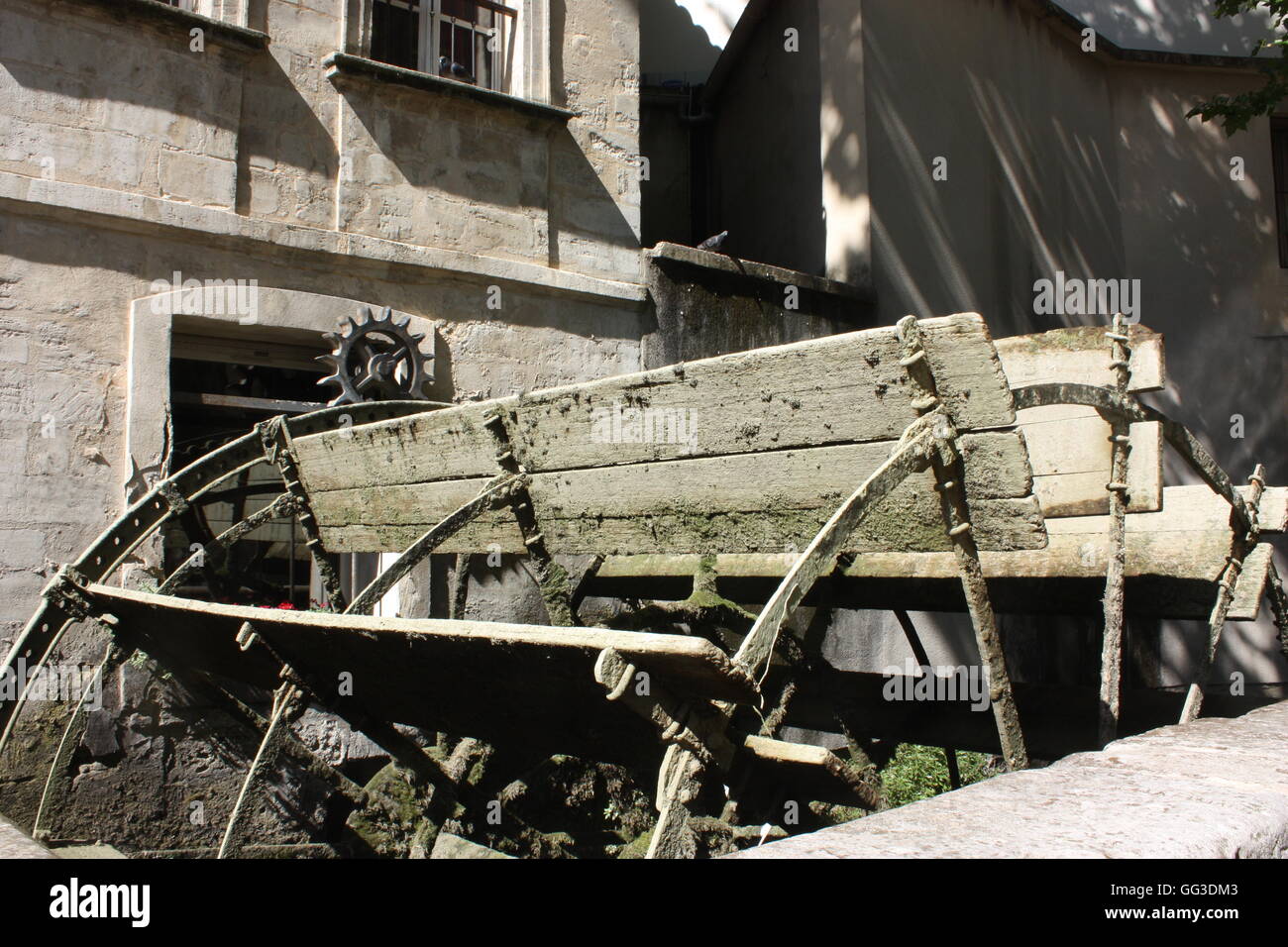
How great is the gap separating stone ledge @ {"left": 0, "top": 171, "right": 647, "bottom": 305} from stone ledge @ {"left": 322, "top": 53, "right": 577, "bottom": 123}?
852 mm

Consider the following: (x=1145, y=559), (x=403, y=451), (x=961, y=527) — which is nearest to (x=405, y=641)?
(x=961, y=527)

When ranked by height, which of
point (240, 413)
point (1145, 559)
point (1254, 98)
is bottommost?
point (1145, 559)

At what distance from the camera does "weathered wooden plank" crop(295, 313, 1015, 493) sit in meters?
2.68

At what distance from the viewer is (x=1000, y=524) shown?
2.80 metres

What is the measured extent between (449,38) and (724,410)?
14.6 ft

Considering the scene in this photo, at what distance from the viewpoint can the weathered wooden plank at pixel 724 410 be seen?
8.80ft

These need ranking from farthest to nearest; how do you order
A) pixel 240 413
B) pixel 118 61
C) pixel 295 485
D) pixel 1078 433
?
pixel 240 413 < pixel 118 61 < pixel 295 485 < pixel 1078 433

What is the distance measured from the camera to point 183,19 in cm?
530

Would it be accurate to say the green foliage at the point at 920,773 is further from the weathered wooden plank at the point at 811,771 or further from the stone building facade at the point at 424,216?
the weathered wooden plank at the point at 811,771

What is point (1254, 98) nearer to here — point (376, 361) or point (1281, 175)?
point (1281, 175)

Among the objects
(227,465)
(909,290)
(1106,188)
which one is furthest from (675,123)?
(227,465)
